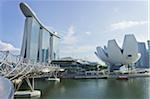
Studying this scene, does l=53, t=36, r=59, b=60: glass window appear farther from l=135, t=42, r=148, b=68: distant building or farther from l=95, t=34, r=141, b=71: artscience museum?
l=135, t=42, r=148, b=68: distant building

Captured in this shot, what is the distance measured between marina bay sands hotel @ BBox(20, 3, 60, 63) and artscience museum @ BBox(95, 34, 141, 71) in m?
6.50

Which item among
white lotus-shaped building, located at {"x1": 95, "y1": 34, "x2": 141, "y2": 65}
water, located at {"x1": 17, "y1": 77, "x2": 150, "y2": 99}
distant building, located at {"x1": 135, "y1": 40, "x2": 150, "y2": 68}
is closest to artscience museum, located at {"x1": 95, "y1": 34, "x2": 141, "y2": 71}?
white lotus-shaped building, located at {"x1": 95, "y1": 34, "x2": 141, "y2": 65}

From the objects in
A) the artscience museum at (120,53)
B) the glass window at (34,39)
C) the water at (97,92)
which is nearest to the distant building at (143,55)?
the artscience museum at (120,53)

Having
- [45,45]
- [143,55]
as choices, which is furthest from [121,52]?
[143,55]

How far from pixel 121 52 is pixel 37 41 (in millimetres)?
8967

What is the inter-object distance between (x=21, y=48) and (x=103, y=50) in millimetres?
11489

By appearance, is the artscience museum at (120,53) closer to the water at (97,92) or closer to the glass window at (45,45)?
the glass window at (45,45)

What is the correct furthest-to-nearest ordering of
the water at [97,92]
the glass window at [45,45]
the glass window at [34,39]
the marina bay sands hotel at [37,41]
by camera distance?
the glass window at [45,45]
the glass window at [34,39]
the marina bay sands hotel at [37,41]
the water at [97,92]

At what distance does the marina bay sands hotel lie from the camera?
2183 centimetres

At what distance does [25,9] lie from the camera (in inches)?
920

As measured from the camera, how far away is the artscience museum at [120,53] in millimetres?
25041

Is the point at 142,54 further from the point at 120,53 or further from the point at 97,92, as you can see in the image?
the point at 97,92

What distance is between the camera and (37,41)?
26.3 m

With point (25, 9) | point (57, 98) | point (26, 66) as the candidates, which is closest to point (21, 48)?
point (25, 9)
